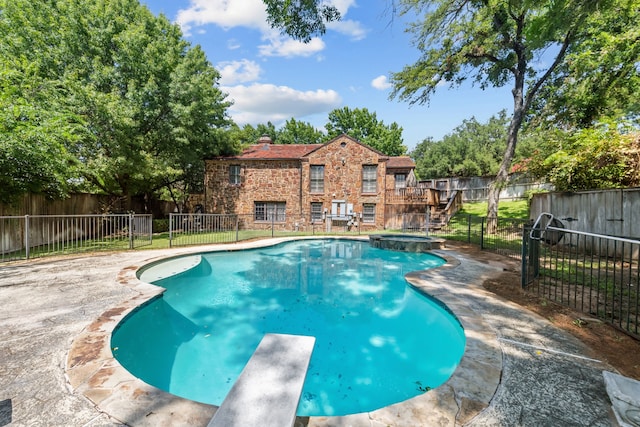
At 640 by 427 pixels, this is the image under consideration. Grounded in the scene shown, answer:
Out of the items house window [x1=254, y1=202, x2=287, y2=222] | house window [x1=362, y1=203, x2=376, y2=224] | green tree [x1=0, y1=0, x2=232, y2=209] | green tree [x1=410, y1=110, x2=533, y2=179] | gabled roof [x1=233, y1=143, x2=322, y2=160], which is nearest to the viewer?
green tree [x1=0, y1=0, x2=232, y2=209]

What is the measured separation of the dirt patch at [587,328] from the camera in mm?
2799

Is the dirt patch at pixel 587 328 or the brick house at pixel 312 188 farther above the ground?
the brick house at pixel 312 188

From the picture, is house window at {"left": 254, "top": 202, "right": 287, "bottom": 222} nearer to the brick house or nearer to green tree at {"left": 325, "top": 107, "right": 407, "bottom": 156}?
the brick house

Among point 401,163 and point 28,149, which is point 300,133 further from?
point 28,149

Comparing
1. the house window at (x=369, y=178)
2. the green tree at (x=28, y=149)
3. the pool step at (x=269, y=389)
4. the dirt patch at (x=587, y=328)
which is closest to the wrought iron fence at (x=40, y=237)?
the green tree at (x=28, y=149)

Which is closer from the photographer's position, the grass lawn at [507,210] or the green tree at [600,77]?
the green tree at [600,77]

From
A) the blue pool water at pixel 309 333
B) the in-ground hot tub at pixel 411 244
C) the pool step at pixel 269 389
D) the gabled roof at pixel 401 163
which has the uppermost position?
the gabled roof at pixel 401 163

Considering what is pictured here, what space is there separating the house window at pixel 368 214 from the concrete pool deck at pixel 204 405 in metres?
13.9

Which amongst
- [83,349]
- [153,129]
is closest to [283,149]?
[153,129]

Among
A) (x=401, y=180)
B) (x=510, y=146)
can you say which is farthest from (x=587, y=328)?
(x=401, y=180)

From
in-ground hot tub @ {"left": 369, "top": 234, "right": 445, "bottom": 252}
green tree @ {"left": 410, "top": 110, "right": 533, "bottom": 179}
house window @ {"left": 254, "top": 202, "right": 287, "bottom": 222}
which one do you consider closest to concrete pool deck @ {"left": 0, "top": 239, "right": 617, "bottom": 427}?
in-ground hot tub @ {"left": 369, "top": 234, "right": 445, "bottom": 252}

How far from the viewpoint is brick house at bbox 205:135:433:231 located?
59.7 ft

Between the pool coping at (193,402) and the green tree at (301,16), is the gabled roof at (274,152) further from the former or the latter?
the pool coping at (193,402)

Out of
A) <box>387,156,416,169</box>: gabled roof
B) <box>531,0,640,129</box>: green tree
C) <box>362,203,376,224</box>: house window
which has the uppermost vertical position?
<box>531,0,640,129</box>: green tree
